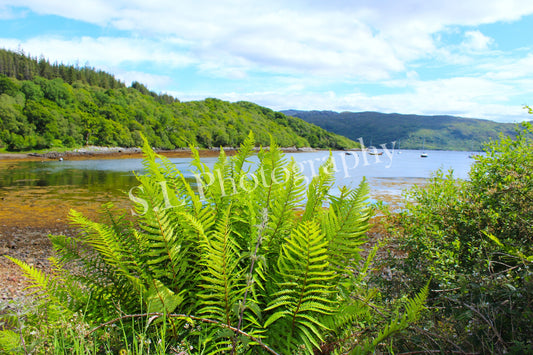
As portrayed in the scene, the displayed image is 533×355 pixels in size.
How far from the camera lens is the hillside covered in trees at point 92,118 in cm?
8183

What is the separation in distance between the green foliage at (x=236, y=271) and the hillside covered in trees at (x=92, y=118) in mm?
58531

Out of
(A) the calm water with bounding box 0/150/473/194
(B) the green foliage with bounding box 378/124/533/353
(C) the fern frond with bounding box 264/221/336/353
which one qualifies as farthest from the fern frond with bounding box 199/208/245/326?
(A) the calm water with bounding box 0/150/473/194

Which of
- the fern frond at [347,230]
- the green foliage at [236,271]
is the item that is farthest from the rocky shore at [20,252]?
the fern frond at [347,230]

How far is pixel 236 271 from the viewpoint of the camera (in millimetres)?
1671

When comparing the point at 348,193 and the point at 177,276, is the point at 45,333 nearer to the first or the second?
the point at 177,276

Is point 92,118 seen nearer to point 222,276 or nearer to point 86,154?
point 86,154

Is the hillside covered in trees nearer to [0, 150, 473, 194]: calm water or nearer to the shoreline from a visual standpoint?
the shoreline

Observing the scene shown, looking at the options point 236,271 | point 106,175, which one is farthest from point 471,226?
point 106,175

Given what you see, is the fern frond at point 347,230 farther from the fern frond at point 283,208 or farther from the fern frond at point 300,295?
the fern frond at point 283,208

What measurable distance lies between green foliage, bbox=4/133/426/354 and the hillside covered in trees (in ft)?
192

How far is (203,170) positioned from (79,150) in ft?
297

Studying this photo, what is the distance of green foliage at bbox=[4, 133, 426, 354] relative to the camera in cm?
147

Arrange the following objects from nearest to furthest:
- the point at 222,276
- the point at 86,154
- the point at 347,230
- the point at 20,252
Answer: the point at 222,276
the point at 347,230
the point at 20,252
the point at 86,154

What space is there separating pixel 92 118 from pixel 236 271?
369 ft
